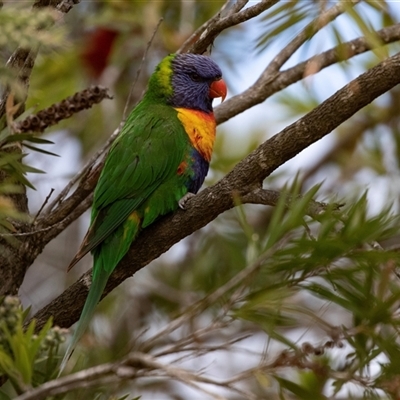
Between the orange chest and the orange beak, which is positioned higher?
the orange beak

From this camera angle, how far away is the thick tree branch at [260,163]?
1.64 meters

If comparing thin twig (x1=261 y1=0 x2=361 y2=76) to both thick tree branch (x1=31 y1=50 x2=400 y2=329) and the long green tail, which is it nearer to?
thick tree branch (x1=31 y1=50 x2=400 y2=329)

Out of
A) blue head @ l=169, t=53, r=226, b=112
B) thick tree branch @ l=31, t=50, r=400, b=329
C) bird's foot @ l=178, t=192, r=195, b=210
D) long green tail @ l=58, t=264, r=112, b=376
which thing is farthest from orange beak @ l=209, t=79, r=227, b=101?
long green tail @ l=58, t=264, r=112, b=376

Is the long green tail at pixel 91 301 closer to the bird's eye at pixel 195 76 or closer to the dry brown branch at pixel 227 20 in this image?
the dry brown branch at pixel 227 20

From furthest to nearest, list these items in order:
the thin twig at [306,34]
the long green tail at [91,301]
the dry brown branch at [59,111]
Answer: the thin twig at [306,34]
the long green tail at [91,301]
the dry brown branch at [59,111]

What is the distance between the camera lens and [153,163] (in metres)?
2.29

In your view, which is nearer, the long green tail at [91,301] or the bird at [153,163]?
the long green tail at [91,301]

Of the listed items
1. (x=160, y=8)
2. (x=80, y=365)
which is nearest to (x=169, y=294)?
(x=160, y=8)

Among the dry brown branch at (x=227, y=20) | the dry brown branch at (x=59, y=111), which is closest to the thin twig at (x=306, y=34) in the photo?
the dry brown branch at (x=227, y=20)

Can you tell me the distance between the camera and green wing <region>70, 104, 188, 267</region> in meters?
2.15

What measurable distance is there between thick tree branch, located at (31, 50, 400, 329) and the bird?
0.06 meters

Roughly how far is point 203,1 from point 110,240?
1.54m

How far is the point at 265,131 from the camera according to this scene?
3787 mm

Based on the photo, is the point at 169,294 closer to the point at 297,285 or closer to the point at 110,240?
the point at 110,240
